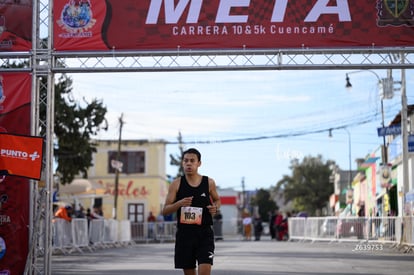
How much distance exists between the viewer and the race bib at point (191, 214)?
8.23 meters

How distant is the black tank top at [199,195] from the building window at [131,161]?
54.5 metres

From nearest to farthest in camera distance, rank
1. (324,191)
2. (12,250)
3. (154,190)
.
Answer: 1. (12,250)
2. (154,190)
3. (324,191)

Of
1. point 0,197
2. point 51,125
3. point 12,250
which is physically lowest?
Result: point 12,250

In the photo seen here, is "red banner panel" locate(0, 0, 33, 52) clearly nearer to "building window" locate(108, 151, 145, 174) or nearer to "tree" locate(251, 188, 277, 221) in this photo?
"building window" locate(108, 151, 145, 174)

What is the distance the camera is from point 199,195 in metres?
8.34

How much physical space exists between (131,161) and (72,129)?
32.1m

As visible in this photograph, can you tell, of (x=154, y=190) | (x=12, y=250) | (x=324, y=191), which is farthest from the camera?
(x=324, y=191)

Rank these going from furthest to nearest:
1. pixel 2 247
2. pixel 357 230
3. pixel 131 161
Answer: pixel 131 161
pixel 357 230
pixel 2 247

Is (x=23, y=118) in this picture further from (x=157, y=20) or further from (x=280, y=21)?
(x=280, y=21)

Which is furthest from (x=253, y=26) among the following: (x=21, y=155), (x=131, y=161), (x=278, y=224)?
(x=131, y=161)

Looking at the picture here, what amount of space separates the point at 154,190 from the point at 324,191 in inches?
1534

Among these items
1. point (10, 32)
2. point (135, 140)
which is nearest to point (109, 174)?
point (135, 140)

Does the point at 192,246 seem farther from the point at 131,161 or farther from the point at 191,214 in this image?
the point at 131,161

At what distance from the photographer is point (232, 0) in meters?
13.6
